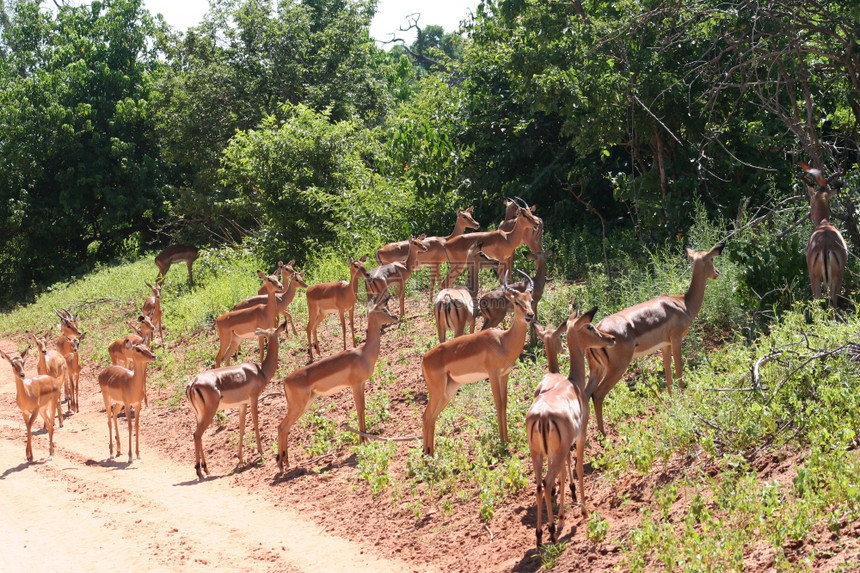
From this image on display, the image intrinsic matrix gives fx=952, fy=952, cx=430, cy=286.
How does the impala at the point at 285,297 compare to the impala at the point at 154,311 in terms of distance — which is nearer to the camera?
the impala at the point at 285,297

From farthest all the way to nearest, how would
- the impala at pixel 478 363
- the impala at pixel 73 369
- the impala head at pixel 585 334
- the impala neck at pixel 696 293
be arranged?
the impala at pixel 73 369 → the impala neck at pixel 696 293 → the impala at pixel 478 363 → the impala head at pixel 585 334

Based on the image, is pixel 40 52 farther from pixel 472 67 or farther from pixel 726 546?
pixel 726 546

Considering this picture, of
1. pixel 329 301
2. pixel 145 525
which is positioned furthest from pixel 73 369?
pixel 145 525

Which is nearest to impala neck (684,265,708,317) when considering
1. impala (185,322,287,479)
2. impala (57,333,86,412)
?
impala (185,322,287,479)

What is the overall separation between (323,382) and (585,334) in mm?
3155

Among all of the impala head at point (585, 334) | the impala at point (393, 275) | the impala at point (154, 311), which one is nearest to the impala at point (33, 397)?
the impala at point (393, 275)

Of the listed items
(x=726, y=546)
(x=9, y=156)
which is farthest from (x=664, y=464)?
(x=9, y=156)

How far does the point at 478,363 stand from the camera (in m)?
8.56

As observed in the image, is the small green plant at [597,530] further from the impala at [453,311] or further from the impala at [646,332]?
the impala at [453,311]

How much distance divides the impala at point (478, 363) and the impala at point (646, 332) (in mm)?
697

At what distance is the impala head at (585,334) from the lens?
290 inches

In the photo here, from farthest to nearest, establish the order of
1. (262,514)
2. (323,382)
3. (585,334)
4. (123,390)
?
(123,390)
(323,382)
(262,514)
(585,334)

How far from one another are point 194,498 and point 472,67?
1100cm

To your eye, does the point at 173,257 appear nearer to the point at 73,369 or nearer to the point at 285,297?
the point at 73,369
